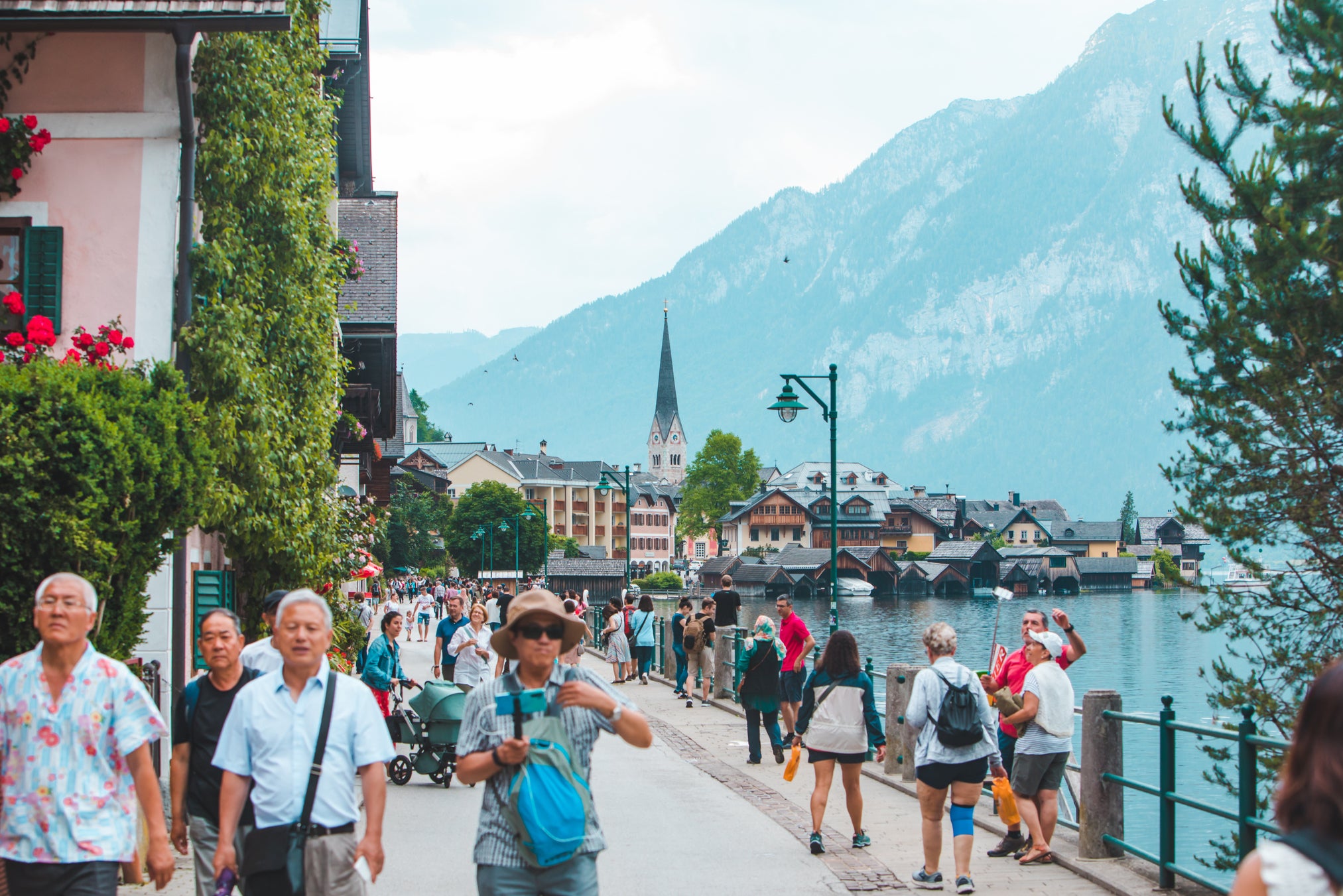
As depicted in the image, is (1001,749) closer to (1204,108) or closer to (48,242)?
(48,242)

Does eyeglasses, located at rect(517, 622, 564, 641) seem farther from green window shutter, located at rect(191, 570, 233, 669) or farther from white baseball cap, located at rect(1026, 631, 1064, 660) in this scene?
green window shutter, located at rect(191, 570, 233, 669)

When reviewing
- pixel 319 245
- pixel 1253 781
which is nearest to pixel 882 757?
pixel 1253 781

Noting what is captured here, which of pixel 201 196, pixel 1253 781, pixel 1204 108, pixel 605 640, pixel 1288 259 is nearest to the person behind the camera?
pixel 1253 781

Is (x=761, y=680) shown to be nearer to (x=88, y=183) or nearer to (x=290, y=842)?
(x=88, y=183)

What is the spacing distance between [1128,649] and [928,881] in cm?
6693

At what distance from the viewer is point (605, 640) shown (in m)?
31.7

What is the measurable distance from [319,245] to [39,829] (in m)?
10.8

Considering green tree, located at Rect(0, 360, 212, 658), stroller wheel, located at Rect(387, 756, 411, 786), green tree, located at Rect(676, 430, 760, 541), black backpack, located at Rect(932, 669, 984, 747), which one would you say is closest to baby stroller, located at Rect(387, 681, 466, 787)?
stroller wheel, located at Rect(387, 756, 411, 786)

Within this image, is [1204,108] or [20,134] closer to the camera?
[20,134]

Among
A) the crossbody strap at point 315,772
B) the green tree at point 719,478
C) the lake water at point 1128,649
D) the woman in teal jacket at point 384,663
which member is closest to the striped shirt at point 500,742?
the crossbody strap at point 315,772

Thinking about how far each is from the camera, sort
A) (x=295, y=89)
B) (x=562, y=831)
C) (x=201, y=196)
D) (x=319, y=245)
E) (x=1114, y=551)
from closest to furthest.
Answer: (x=562, y=831)
(x=201, y=196)
(x=295, y=89)
(x=319, y=245)
(x=1114, y=551)

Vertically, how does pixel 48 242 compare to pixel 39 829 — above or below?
above

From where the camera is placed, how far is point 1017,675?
1038 cm

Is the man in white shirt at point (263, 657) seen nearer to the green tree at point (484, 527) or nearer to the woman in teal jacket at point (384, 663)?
the woman in teal jacket at point (384, 663)
